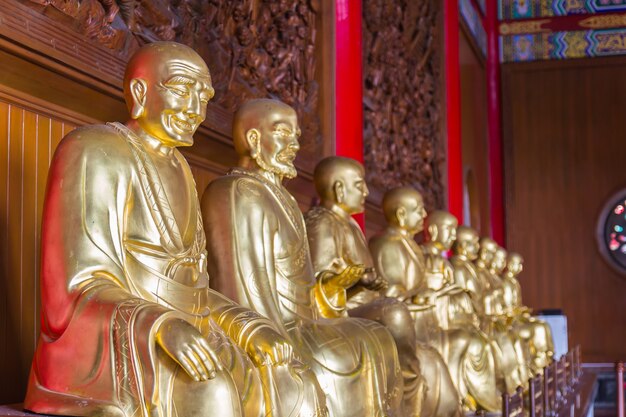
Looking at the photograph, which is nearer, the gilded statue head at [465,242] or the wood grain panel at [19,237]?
the wood grain panel at [19,237]

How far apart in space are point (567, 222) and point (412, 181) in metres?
4.62

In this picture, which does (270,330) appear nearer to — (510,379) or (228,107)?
(228,107)

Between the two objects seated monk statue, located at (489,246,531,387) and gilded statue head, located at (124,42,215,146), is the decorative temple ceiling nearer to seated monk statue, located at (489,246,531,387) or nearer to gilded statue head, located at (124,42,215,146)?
seated monk statue, located at (489,246,531,387)

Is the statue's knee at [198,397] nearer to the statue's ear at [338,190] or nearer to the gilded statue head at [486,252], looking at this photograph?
the statue's ear at [338,190]

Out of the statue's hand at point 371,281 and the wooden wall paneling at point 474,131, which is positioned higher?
the wooden wall paneling at point 474,131

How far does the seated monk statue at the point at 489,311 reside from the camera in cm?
663

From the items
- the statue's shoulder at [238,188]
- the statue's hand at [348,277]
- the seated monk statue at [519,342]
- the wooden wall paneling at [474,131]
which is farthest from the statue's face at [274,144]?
the wooden wall paneling at [474,131]

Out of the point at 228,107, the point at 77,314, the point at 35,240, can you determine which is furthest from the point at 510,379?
the point at 77,314

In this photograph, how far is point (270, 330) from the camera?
9.66ft

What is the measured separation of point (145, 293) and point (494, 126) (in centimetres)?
1155

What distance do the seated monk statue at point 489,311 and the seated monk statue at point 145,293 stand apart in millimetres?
Result: 3566

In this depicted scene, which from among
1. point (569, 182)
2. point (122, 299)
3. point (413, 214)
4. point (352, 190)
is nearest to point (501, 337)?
point (413, 214)

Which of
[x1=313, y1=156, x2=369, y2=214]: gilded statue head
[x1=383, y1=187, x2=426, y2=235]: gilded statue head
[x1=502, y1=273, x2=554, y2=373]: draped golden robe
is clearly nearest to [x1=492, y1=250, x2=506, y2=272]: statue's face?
[x1=502, y1=273, x2=554, y2=373]: draped golden robe

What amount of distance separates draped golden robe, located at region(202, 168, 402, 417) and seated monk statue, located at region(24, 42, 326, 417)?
428 millimetres
